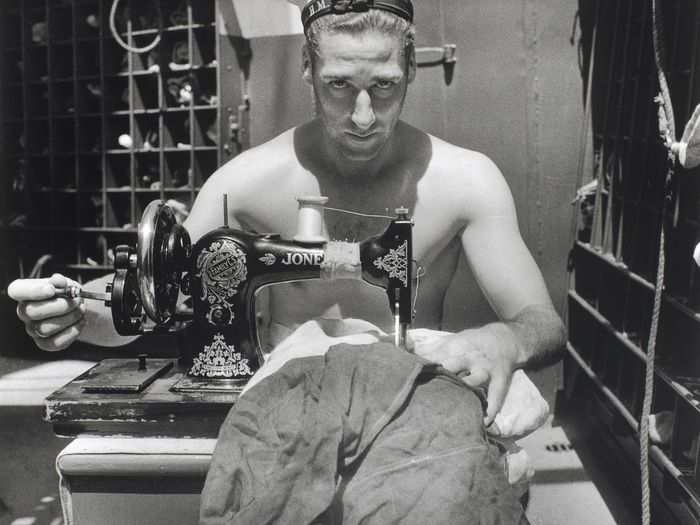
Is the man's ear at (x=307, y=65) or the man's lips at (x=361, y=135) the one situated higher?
the man's ear at (x=307, y=65)

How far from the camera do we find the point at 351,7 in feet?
3.95

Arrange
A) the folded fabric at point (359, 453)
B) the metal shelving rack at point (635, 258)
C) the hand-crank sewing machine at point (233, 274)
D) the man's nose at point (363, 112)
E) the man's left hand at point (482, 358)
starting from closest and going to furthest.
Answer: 1. the folded fabric at point (359, 453)
2. the man's left hand at point (482, 358)
3. the hand-crank sewing machine at point (233, 274)
4. the man's nose at point (363, 112)
5. the metal shelving rack at point (635, 258)

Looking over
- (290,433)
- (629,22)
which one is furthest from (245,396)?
(629,22)

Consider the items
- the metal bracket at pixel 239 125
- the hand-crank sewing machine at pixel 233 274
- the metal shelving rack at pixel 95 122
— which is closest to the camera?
the hand-crank sewing machine at pixel 233 274

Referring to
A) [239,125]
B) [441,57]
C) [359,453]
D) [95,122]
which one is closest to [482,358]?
[359,453]

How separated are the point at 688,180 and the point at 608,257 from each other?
72 centimetres

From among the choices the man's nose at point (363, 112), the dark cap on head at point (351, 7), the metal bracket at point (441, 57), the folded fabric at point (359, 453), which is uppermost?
the metal bracket at point (441, 57)

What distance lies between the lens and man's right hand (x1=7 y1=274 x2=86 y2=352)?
107cm

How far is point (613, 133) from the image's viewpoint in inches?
92.4

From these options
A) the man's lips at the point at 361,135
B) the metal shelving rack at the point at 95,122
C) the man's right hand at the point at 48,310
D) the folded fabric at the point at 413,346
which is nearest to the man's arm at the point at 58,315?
the man's right hand at the point at 48,310

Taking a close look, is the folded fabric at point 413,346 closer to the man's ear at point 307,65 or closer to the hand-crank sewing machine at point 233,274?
the hand-crank sewing machine at point 233,274

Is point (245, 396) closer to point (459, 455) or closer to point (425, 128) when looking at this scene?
point (459, 455)

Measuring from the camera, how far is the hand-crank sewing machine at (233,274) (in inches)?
43.4

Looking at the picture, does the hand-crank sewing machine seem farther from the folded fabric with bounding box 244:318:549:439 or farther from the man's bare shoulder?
the man's bare shoulder
